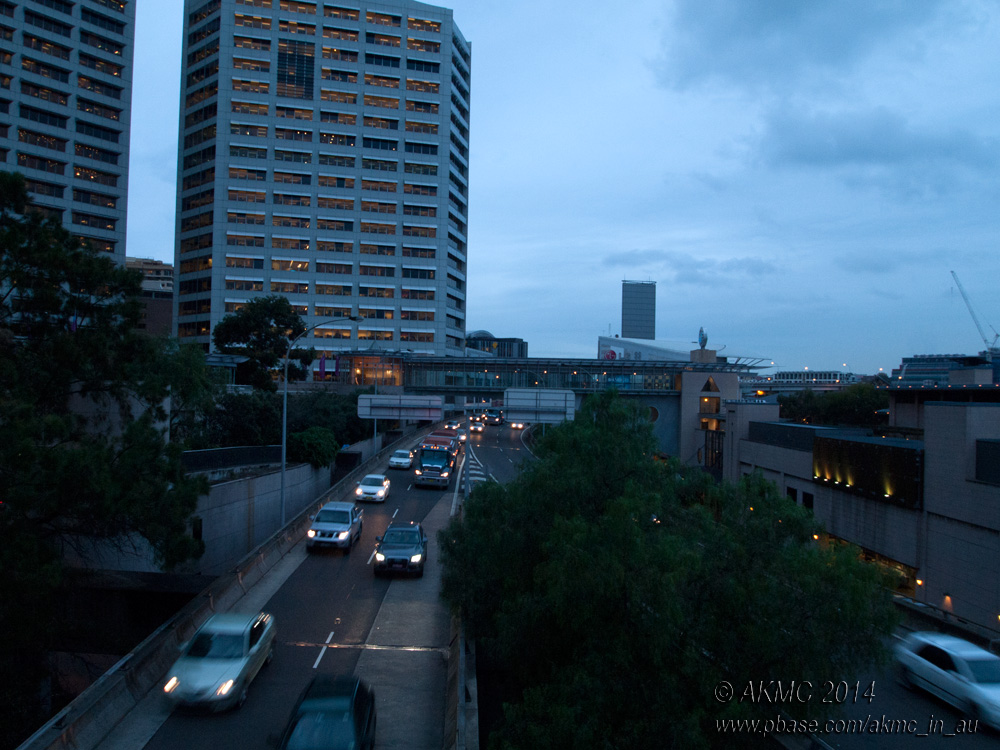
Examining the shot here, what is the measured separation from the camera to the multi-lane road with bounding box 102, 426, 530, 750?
35.8ft

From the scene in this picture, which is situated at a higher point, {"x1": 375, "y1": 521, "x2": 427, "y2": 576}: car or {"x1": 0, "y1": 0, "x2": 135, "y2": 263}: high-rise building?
{"x1": 0, "y1": 0, "x2": 135, "y2": 263}: high-rise building

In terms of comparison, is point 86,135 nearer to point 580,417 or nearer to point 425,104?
point 425,104

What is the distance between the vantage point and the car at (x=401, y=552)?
802 inches

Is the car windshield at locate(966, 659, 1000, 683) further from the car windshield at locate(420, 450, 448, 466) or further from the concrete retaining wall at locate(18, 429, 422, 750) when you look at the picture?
the car windshield at locate(420, 450, 448, 466)

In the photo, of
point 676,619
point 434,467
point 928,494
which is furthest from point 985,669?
point 434,467

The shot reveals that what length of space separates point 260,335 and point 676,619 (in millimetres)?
50288

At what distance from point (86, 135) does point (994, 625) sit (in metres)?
78.6

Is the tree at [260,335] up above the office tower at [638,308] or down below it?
below

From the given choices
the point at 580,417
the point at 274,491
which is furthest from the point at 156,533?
the point at 274,491

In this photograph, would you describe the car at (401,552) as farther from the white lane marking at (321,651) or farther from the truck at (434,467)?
the truck at (434,467)

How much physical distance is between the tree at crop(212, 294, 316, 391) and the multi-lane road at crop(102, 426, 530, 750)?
31132 mm

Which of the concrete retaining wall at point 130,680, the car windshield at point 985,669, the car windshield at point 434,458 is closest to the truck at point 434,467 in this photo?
the car windshield at point 434,458

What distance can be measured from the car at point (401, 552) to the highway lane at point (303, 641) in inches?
18.6

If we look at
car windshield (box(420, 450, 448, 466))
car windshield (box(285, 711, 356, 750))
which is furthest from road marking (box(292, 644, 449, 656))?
car windshield (box(420, 450, 448, 466))
